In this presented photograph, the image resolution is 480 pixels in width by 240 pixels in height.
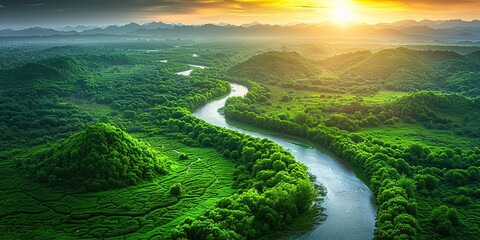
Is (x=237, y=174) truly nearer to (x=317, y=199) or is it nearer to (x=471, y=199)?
(x=317, y=199)

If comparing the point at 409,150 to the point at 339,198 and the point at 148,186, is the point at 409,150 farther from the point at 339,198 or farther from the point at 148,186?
the point at 148,186

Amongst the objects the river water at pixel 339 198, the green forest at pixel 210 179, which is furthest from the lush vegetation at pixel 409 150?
the river water at pixel 339 198

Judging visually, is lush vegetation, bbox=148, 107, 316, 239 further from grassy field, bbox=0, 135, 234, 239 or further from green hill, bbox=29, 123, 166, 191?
green hill, bbox=29, 123, 166, 191

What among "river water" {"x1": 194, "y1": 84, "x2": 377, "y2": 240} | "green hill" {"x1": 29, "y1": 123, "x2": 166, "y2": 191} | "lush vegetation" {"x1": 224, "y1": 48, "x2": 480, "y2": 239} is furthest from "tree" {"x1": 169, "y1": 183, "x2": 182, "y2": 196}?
"lush vegetation" {"x1": 224, "y1": 48, "x2": 480, "y2": 239}

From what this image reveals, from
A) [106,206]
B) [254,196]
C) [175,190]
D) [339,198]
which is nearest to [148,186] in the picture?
[175,190]

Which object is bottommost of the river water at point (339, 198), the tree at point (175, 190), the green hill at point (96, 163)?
the river water at point (339, 198)

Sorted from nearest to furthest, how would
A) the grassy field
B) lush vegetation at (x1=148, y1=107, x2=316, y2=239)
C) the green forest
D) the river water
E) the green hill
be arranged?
lush vegetation at (x1=148, y1=107, x2=316, y2=239) → the grassy field → the green forest → the river water → the green hill

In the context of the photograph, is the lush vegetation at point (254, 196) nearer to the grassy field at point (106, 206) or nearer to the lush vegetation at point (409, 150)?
the grassy field at point (106, 206)
